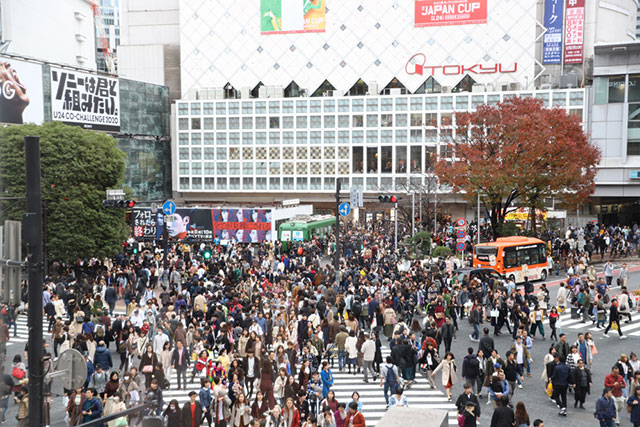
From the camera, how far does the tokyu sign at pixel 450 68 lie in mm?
63281

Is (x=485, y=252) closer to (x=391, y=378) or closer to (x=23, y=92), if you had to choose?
(x=391, y=378)

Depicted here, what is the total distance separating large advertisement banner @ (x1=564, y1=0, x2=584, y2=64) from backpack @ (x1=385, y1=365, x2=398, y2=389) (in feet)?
192

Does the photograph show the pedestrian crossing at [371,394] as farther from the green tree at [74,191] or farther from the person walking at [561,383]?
the green tree at [74,191]

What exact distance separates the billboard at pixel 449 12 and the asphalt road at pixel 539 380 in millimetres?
46433

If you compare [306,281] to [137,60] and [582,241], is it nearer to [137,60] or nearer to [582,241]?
[582,241]

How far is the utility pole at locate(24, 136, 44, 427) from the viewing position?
657cm

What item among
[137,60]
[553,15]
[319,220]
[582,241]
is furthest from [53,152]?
[553,15]

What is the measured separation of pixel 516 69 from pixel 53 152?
4928 cm

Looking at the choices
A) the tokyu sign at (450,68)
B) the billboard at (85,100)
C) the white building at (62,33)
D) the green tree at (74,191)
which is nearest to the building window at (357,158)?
the tokyu sign at (450,68)

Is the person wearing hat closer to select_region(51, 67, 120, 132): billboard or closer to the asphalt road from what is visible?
the asphalt road

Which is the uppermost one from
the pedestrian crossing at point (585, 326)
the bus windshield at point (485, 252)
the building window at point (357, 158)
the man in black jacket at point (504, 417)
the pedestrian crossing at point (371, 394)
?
the building window at point (357, 158)

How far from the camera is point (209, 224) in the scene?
38.3 meters

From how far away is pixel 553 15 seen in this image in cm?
6328

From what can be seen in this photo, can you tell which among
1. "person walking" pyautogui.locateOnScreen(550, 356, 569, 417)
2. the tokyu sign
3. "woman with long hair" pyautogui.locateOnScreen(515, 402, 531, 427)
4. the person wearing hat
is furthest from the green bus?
the tokyu sign
